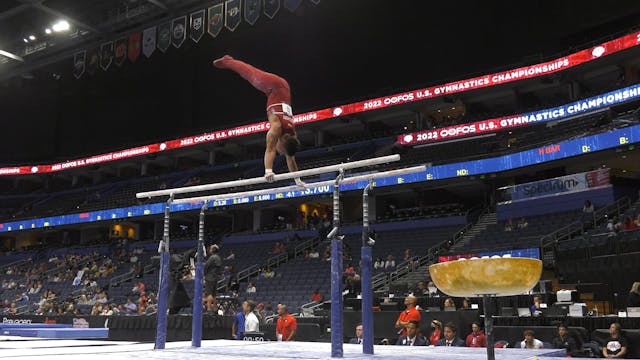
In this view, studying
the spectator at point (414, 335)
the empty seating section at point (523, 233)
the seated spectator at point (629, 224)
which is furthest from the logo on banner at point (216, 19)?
the spectator at point (414, 335)

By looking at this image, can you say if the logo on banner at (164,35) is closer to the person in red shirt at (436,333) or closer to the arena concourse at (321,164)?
the arena concourse at (321,164)

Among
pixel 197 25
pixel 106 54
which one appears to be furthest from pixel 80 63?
pixel 197 25

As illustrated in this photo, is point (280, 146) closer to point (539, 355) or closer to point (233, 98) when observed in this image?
point (539, 355)

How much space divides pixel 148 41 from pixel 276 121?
1929cm

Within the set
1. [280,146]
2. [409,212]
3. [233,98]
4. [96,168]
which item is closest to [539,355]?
[280,146]

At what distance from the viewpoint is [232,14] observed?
71.4 feet

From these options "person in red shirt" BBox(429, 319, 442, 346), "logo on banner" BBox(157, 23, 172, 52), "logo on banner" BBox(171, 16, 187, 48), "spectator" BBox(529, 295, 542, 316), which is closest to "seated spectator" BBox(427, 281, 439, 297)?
"spectator" BBox(529, 295, 542, 316)

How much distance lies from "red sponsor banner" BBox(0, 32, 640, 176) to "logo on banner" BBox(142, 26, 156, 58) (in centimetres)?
682

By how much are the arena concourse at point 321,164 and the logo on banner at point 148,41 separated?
9 centimetres

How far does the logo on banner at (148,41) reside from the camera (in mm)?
24109

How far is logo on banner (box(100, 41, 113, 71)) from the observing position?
25.5m

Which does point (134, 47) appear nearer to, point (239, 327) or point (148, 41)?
point (148, 41)

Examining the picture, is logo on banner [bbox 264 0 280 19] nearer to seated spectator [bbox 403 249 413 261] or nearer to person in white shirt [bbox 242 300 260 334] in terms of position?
seated spectator [bbox 403 249 413 261]

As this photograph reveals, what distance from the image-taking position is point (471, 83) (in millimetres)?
23844
